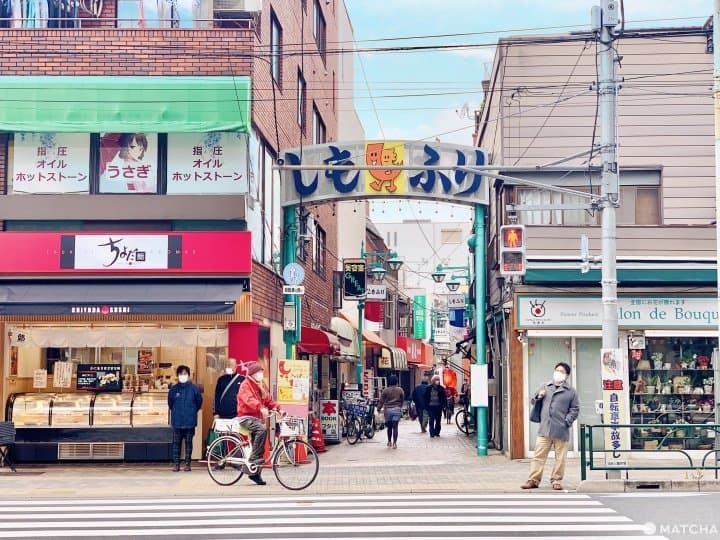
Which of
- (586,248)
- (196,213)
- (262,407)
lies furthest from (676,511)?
(196,213)

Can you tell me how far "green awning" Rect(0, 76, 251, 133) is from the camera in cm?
1820

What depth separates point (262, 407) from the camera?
610 inches

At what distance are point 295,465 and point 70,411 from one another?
5.69 m

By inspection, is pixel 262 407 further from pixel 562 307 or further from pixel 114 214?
pixel 562 307

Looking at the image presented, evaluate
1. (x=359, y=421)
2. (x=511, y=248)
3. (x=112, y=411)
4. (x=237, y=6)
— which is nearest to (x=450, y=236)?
(x=359, y=421)

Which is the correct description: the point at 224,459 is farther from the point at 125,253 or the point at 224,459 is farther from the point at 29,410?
the point at 29,410

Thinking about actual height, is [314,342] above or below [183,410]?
above

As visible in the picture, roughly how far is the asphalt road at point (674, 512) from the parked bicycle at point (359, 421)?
12194mm

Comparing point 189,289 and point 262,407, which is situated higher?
point 189,289

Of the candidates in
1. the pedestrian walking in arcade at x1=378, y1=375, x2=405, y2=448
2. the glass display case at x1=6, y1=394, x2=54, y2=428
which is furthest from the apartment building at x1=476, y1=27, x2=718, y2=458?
the glass display case at x1=6, y1=394, x2=54, y2=428

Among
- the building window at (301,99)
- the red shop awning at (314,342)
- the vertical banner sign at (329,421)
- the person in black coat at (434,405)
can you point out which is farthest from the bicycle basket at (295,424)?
the building window at (301,99)

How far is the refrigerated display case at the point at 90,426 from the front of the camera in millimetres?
18703

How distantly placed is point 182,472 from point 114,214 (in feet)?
16.2

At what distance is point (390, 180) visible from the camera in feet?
69.4
